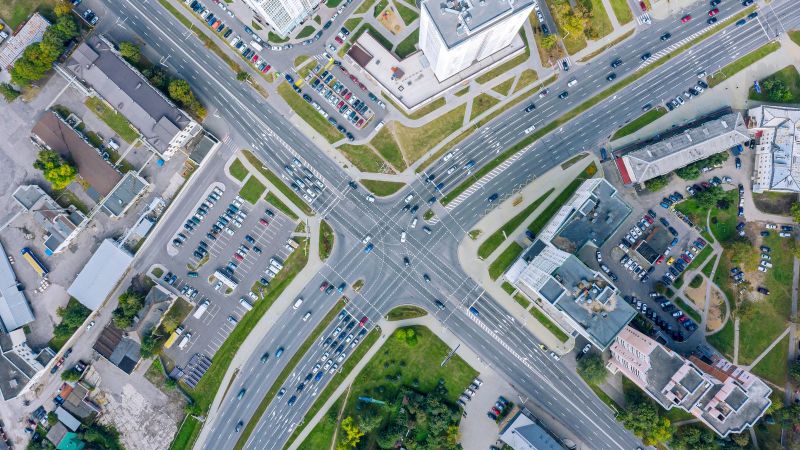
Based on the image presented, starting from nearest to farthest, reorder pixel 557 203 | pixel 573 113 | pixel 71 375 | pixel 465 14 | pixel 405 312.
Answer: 1. pixel 465 14
2. pixel 71 375
3. pixel 557 203
4. pixel 405 312
5. pixel 573 113

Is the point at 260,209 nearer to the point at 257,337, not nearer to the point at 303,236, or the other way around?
the point at 303,236

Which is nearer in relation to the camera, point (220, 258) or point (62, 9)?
point (62, 9)

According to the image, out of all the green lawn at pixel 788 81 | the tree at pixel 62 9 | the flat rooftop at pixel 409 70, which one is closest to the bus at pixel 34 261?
the tree at pixel 62 9

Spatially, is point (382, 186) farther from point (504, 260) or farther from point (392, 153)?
point (504, 260)

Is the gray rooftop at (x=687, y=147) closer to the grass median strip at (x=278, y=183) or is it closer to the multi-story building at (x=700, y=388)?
the multi-story building at (x=700, y=388)

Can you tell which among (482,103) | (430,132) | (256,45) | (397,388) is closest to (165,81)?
(256,45)

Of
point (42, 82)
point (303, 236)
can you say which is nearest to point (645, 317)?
point (303, 236)
